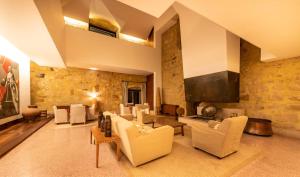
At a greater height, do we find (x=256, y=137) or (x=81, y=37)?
(x=81, y=37)

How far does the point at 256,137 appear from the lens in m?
3.80

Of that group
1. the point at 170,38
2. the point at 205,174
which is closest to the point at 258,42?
the point at 205,174

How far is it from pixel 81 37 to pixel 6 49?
2568 mm

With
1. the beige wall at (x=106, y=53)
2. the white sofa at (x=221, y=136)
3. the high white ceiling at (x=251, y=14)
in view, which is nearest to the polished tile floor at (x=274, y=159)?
the white sofa at (x=221, y=136)

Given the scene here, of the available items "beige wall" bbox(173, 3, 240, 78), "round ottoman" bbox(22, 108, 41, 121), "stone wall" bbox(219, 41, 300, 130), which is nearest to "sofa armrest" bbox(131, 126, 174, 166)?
"beige wall" bbox(173, 3, 240, 78)

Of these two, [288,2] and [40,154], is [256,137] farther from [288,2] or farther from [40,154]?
[40,154]

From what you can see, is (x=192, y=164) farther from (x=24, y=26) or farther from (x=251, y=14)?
(x=24, y=26)

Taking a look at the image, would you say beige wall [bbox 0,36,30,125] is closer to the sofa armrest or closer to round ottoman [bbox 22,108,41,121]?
round ottoman [bbox 22,108,41,121]

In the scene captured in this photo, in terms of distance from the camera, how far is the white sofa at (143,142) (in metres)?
2.13

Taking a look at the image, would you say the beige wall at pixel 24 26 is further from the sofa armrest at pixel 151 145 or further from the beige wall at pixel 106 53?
the sofa armrest at pixel 151 145

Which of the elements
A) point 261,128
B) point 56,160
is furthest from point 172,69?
point 56,160

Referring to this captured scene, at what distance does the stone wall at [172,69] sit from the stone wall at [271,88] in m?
2.71

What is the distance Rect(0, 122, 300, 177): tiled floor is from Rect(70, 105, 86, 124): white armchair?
5.52ft

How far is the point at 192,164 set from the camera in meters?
2.30
